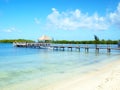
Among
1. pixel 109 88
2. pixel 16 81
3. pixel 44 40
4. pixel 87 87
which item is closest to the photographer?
pixel 109 88

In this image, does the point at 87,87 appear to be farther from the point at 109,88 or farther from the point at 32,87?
the point at 32,87

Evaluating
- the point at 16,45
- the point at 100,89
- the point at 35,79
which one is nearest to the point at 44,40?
the point at 16,45

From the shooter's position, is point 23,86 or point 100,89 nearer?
point 100,89

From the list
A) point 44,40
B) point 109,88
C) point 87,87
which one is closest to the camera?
point 109,88

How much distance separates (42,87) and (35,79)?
2.28 metres

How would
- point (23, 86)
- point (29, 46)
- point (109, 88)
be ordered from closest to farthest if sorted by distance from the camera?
point (109, 88) → point (23, 86) → point (29, 46)

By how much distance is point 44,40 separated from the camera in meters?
55.2

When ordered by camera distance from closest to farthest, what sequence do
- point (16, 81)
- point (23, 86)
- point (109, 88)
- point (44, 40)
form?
point (109, 88) → point (23, 86) → point (16, 81) → point (44, 40)

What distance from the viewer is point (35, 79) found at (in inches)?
506

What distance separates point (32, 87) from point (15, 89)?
0.85m

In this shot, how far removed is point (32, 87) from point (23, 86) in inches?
22.0

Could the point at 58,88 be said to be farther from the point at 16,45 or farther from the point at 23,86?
the point at 16,45

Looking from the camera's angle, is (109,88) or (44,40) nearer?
(109,88)

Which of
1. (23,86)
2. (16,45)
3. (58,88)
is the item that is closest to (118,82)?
(58,88)
